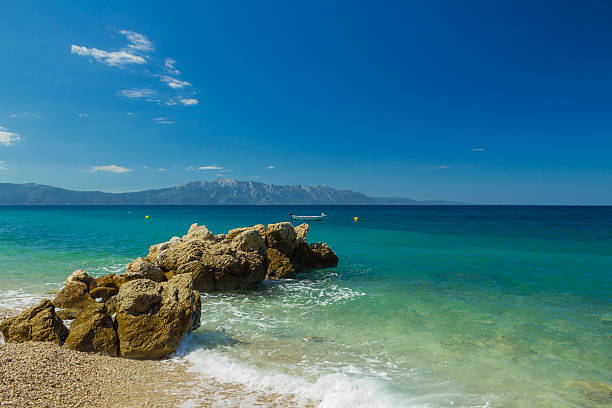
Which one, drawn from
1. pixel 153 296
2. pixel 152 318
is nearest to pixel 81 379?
pixel 152 318

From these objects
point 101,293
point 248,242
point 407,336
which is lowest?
point 407,336

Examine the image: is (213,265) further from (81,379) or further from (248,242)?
(81,379)

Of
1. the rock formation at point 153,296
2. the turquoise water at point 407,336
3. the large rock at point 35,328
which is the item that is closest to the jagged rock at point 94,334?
the rock formation at point 153,296

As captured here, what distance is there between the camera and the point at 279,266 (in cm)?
1861

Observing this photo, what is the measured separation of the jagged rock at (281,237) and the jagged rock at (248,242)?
6.61ft

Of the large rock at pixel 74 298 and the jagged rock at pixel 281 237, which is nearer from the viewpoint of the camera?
the large rock at pixel 74 298

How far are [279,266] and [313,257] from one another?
3.56 m

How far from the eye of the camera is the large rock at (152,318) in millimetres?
7934

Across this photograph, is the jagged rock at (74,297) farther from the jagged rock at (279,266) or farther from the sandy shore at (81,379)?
the jagged rock at (279,266)

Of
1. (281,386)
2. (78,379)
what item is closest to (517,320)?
(281,386)

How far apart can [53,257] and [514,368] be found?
26.4m

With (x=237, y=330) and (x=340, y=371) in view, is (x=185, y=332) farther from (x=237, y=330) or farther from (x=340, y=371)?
(x=340, y=371)

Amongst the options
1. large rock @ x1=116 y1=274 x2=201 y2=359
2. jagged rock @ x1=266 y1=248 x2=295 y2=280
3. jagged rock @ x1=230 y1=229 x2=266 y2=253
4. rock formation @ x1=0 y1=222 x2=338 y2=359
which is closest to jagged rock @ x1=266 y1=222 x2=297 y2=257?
rock formation @ x1=0 y1=222 x2=338 y2=359

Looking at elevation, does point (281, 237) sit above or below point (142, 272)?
above
